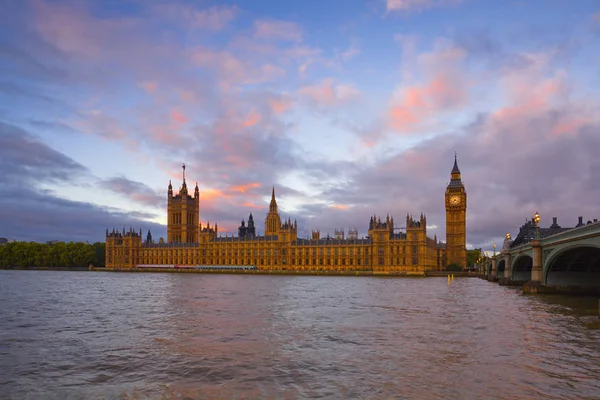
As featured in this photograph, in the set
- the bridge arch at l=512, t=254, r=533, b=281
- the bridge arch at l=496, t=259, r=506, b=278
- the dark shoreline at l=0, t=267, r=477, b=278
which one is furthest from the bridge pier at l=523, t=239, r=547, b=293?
the dark shoreline at l=0, t=267, r=477, b=278

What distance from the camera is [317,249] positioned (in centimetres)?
16350

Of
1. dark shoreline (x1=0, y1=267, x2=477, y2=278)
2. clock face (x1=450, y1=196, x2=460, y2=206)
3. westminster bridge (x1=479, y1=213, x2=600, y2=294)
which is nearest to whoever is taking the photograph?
westminster bridge (x1=479, y1=213, x2=600, y2=294)

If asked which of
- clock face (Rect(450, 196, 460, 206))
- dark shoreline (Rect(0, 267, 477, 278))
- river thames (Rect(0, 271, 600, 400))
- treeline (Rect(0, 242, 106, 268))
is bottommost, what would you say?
dark shoreline (Rect(0, 267, 477, 278))

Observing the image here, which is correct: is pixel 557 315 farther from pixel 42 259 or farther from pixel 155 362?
pixel 42 259

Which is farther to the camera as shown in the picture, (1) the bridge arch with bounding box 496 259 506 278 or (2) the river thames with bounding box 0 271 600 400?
(1) the bridge arch with bounding box 496 259 506 278

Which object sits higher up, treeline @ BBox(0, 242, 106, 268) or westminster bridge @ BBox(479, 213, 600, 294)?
westminster bridge @ BBox(479, 213, 600, 294)

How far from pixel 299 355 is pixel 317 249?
5624 inches

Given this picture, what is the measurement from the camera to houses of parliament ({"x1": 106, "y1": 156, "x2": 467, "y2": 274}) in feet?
489

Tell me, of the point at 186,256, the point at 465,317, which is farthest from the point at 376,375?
the point at 186,256

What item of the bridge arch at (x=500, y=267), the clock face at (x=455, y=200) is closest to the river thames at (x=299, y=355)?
the bridge arch at (x=500, y=267)

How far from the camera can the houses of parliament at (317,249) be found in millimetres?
149000

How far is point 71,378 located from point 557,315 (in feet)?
101

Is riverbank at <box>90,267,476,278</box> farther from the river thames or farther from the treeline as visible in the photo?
the river thames

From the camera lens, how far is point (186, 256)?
186 meters
